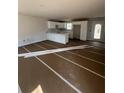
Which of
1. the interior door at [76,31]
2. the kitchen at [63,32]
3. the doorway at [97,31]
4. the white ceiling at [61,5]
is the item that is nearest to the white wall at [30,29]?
the kitchen at [63,32]

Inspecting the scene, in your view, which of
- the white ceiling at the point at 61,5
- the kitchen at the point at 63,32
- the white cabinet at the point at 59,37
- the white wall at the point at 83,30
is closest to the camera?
the white ceiling at the point at 61,5

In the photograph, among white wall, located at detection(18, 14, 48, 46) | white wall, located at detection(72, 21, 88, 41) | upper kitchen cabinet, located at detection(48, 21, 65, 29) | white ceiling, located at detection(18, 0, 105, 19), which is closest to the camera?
white ceiling, located at detection(18, 0, 105, 19)

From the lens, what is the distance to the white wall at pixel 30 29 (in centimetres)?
836

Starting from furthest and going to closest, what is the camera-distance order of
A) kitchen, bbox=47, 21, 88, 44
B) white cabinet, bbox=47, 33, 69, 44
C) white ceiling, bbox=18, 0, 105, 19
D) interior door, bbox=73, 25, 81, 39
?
1. interior door, bbox=73, 25, 81, 39
2. kitchen, bbox=47, 21, 88, 44
3. white cabinet, bbox=47, 33, 69, 44
4. white ceiling, bbox=18, 0, 105, 19

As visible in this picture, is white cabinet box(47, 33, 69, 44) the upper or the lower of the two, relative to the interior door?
lower

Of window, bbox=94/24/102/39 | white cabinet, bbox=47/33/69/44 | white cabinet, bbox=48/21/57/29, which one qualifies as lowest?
white cabinet, bbox=47/33/69/44

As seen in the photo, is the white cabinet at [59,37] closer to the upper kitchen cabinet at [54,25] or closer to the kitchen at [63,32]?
the kitchen at [63,32]

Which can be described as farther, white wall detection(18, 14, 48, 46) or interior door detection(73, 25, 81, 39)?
interior door detection(73, 25, 81, 39)

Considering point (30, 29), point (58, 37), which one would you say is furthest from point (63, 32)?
point (30, 29)

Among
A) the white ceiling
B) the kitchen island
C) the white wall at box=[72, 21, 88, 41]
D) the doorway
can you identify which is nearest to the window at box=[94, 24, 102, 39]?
the doorway

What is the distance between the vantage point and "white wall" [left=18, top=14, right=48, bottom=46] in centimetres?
836

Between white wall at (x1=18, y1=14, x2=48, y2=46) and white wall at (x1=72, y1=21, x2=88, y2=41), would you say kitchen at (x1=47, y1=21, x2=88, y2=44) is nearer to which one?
white wall at (x1=72, y1=21, x2=88, y2=41)

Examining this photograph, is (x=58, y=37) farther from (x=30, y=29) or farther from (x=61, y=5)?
(x=61, y=5)
